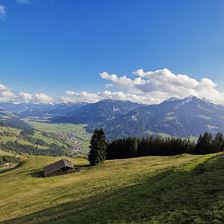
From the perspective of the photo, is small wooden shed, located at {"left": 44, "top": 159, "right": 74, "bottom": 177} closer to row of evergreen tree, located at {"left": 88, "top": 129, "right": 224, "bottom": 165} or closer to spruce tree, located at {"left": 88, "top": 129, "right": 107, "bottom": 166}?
spruce tree, located at {"left": 88, "top": 129, "right": 107, "bottom": 166}

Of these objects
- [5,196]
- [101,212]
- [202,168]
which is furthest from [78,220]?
[5,196]

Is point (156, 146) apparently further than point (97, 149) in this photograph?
Yes

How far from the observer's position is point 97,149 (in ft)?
317

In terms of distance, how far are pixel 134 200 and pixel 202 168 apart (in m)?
10.8

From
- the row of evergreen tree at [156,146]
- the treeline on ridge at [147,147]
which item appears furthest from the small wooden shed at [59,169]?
the treeline on ridge at [147,147]

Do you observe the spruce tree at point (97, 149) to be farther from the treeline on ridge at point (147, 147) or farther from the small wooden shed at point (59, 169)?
the treeline on ridge at point (147, 147)

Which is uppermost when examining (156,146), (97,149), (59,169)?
(156,146)

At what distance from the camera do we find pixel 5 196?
190ft

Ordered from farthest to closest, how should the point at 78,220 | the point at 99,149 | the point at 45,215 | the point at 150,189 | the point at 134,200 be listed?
the point at 99,149
the point at 45,215
the point at 150,189
the point at 134,200
the point at 78,220

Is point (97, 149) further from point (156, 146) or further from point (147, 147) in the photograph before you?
point (156, 146)

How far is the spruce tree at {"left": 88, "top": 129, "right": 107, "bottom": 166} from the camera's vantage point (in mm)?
95625

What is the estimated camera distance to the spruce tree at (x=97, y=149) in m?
95.6

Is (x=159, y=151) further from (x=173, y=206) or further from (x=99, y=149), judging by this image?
(x=173, y=206)

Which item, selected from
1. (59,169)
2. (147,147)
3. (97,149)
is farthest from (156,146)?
(59,169)
